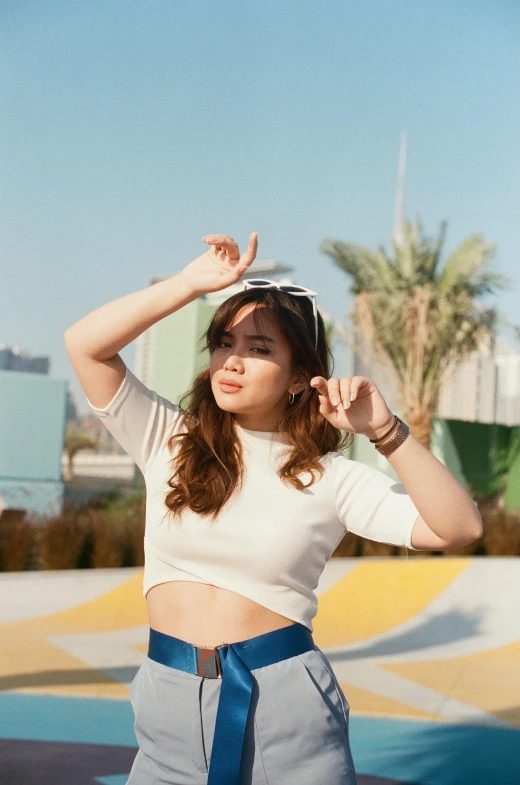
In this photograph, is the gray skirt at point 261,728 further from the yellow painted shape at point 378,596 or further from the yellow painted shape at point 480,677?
the yellow painted shape at point 378,596

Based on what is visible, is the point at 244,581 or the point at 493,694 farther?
the point at 493,694

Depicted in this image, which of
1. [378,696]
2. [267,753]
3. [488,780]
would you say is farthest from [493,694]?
[267,753]

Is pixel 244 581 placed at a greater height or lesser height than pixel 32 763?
greater

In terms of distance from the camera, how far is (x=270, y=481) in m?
1.75

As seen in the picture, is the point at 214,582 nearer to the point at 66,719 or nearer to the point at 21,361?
the point at 66,719

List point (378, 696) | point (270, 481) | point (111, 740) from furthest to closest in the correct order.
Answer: point (378, 696), point (111, 740), point (270, 481)

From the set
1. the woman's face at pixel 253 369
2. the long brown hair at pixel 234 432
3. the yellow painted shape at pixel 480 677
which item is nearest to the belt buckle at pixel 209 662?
the long brown hair at pixel 234 432

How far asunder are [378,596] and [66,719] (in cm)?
421

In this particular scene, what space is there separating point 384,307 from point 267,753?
14.3 m

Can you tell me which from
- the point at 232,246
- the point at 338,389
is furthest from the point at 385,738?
the point at 232,246

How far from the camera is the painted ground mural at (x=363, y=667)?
4422 millimetres

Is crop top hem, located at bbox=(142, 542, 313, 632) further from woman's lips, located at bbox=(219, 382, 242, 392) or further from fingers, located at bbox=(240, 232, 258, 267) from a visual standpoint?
fingers, located at bbox=(240, 232, 258, 267)

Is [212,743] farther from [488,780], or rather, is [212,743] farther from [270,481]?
[488,780]

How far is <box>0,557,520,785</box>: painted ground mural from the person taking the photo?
4.42 metres
